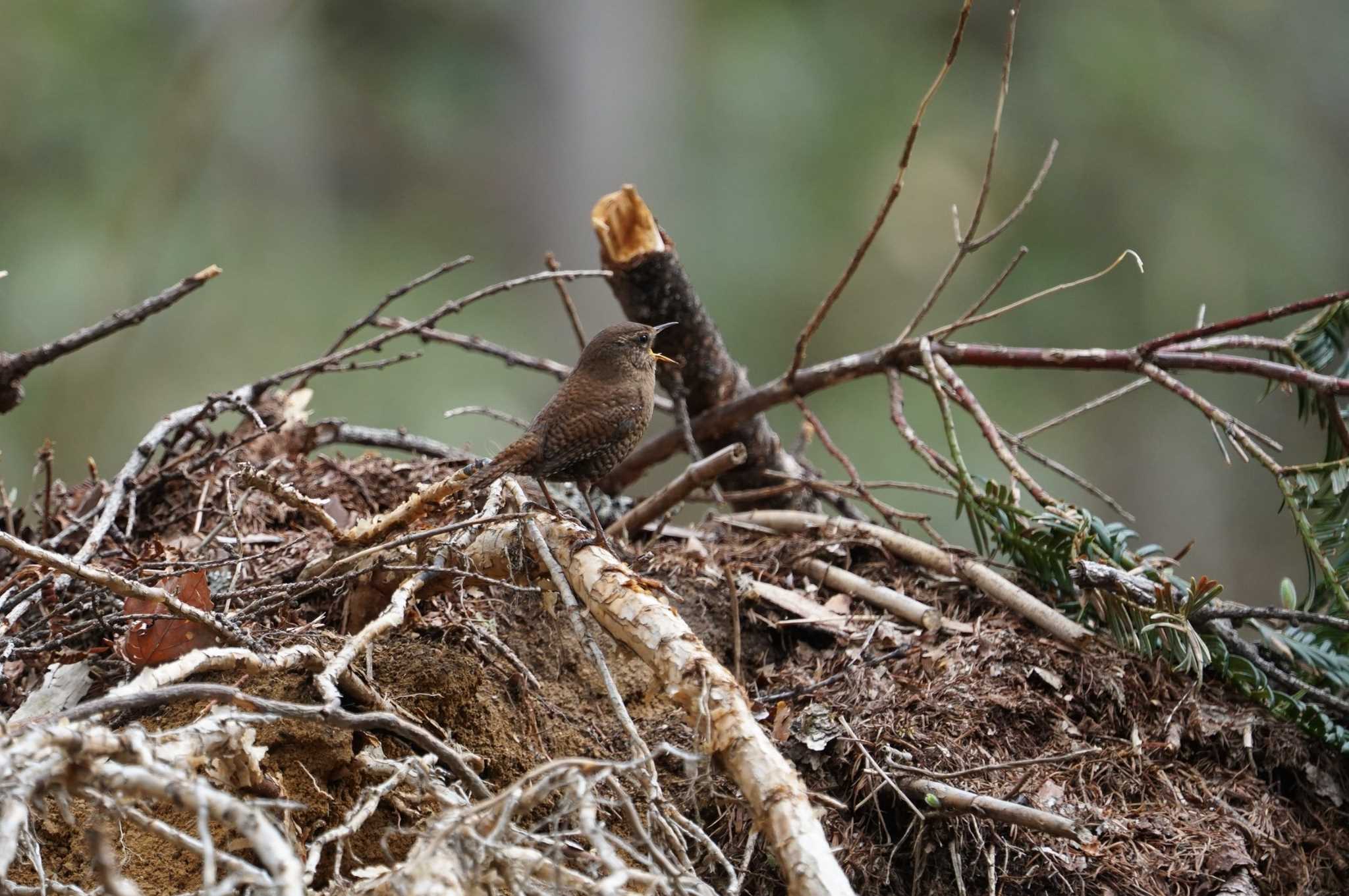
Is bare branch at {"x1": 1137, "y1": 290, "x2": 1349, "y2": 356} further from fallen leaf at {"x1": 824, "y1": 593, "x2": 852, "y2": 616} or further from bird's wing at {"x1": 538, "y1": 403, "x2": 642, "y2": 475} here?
bird's wing at {"x1": 538, "y1": 403, "x2": 642, "y2": 475}

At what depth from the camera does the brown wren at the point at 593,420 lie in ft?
8.26

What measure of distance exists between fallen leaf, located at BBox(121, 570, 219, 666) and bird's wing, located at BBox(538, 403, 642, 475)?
0.85 metres

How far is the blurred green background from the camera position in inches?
363

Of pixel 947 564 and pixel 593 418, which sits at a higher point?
pixel 593 418

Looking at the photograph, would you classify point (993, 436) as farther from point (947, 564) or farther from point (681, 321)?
point (681, 321)

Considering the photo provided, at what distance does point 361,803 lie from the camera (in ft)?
5.05

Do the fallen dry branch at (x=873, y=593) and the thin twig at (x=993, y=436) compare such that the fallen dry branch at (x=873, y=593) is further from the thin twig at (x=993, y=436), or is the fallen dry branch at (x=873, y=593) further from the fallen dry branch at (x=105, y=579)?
the fallen dry branch at (x=105, y=579)

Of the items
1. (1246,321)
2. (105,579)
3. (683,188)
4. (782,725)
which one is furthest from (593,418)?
(683,188)

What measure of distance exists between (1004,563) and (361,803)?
181 centimetres

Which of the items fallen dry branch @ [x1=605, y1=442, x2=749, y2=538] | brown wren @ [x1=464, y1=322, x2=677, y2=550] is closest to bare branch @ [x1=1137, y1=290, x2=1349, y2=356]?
fallen dry branch @ [x1=605, y1=442, x2=749, y2=538]

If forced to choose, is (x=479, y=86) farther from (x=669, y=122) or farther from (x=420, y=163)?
(x=669, y=122)

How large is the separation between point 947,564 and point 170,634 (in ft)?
6.08

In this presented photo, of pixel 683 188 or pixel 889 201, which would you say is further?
pixel 683 188

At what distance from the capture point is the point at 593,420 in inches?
106
